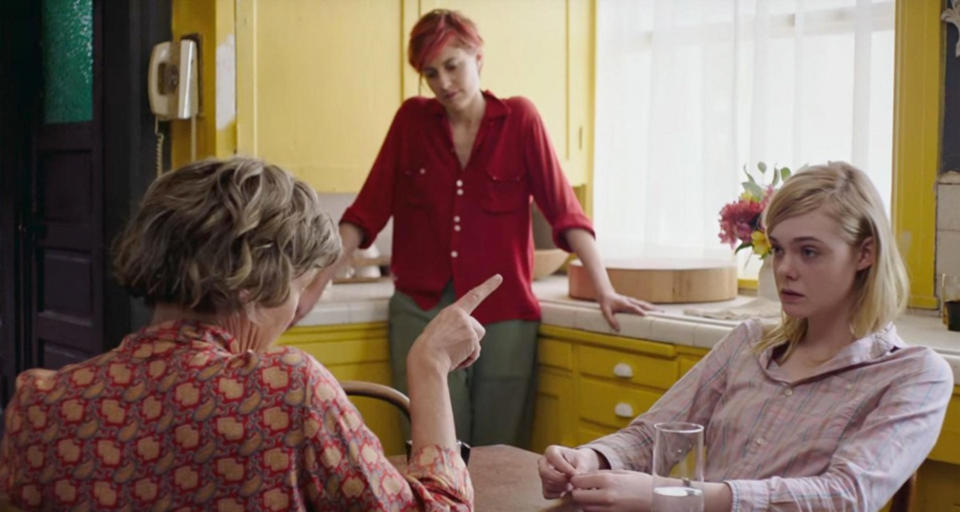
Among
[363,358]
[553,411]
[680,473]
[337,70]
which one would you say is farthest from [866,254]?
[337,70]

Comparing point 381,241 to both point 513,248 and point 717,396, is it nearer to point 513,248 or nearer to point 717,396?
point 513,248

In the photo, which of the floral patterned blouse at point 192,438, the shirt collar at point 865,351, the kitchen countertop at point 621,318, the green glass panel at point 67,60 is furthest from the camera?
the green glass panel at point 67,60

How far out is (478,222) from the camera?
3.28 m

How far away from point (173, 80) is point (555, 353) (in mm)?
1413

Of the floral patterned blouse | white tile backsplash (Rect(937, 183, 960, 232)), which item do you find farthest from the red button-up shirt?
the floral patterned blouse

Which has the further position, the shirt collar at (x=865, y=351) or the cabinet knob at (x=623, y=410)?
the cabinet knob at (x=623, y=410)

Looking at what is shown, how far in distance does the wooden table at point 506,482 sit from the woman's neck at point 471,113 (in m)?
1.49

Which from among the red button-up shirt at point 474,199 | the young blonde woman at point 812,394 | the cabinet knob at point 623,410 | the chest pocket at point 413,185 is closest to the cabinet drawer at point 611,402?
the cabinet knob at point 623,410

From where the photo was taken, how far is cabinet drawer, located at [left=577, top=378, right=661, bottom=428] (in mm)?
3150

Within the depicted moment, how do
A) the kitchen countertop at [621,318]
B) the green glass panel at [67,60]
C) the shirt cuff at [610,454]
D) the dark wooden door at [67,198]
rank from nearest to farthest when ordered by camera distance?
the shirt cuff at [610,454]
the kitchen countertop at [621,318]
the dark wooden door at [67,198]
the green glass panel at [67,60]

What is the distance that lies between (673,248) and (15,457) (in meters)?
2.88

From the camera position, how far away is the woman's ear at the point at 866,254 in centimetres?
186

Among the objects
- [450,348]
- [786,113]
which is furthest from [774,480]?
[786,113]

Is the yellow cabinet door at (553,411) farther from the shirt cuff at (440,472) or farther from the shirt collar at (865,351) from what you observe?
the shirt cuff at (440,472)
